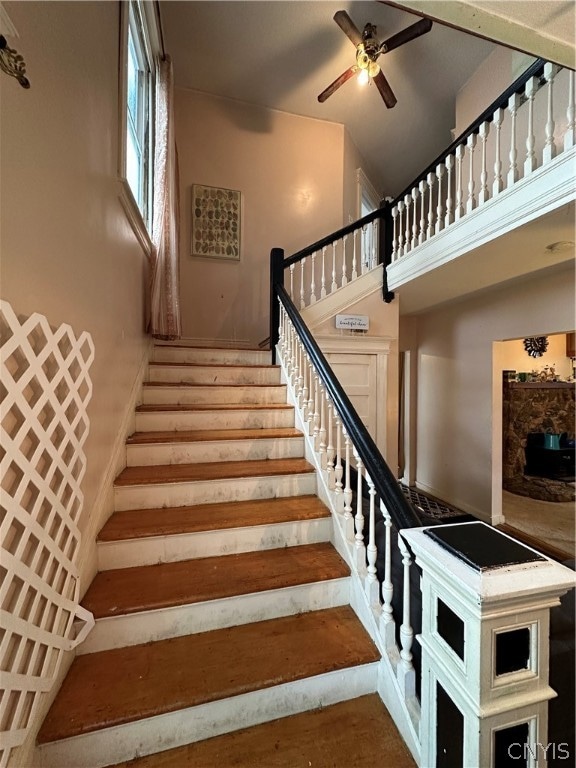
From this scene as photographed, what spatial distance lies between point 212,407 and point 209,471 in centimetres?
54

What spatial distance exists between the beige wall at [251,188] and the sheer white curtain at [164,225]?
57.1 inches

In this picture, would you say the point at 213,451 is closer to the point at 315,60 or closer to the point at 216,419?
the point at 216,419

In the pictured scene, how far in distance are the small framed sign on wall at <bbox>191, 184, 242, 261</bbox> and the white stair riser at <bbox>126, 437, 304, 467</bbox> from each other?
112 inches

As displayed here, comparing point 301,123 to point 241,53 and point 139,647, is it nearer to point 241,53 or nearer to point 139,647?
point 241,53

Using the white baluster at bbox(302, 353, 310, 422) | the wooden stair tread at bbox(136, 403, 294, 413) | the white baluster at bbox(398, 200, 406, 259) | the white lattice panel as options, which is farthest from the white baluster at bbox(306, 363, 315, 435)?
the white baluster at bbox(398, 200, 406, 259)

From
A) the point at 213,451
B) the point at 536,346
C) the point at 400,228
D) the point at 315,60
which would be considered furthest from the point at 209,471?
the point at 536,346

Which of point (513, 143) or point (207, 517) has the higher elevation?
point (513, 143)

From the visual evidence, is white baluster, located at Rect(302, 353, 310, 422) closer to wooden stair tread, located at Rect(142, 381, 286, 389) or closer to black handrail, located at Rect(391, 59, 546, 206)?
wooden stair tread, located at Rect(142, 381, 286, 389)

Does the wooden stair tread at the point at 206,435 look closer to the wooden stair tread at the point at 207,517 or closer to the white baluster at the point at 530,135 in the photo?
the wooden stair tread at the point at 207,517

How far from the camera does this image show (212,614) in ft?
4.03

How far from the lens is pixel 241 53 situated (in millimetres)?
3336

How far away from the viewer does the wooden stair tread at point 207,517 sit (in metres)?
1.40

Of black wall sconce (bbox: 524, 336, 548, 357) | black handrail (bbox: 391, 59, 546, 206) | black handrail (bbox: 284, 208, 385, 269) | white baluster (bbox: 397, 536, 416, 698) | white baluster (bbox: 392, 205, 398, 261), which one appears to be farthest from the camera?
black wall sconce (bbox: 524, 336, 548, 357)

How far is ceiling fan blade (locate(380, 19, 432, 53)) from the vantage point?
7.90 feet
